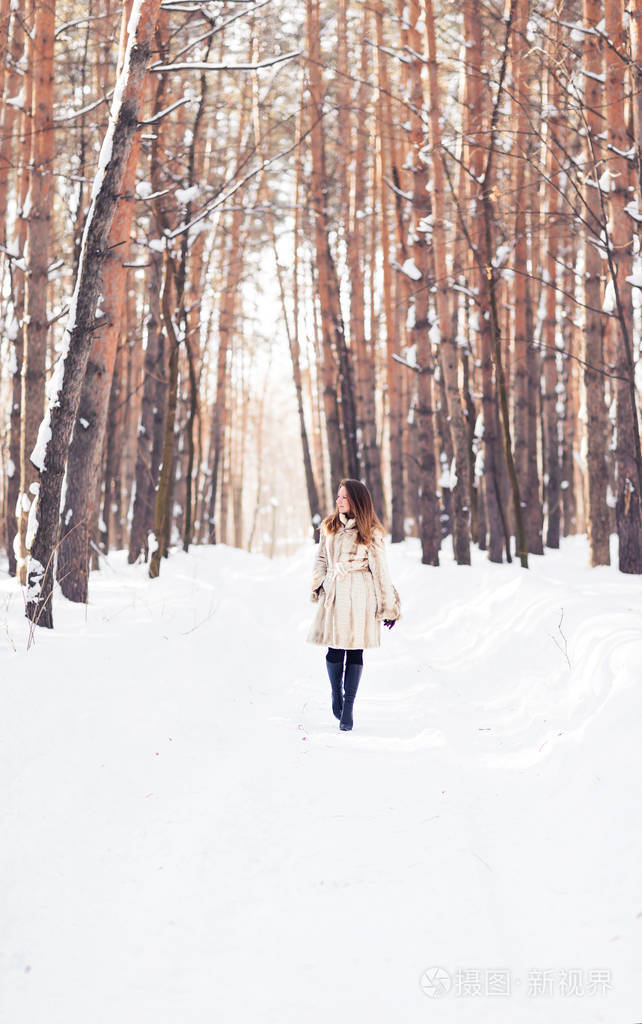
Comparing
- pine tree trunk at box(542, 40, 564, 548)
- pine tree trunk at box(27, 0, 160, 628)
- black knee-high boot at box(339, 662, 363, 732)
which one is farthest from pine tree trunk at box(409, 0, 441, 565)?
black knee-high boot at box(339, 662, 363, 732)

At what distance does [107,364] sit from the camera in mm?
7047

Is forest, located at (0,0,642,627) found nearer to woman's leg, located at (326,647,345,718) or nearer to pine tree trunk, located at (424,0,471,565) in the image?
pine tree trunk, located at (424,0,471,565)

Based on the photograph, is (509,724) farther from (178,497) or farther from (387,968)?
(178,497)

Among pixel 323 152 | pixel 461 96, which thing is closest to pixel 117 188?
pixel 461 96

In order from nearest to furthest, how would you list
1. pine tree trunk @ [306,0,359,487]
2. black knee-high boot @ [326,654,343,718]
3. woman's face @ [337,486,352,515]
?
black knee-high boot @ [326,654,343,718] < woman's face @ [337,486,352,515] < pine tree trunk @ [306,0,359,487]

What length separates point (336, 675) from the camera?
504 cm

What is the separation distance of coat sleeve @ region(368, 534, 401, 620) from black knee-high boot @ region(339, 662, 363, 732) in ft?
1.36

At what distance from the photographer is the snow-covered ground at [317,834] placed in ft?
7.27

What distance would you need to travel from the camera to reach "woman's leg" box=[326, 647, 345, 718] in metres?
5.01

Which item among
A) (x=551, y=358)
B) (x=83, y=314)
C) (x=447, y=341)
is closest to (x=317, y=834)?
(x=83, y=314)

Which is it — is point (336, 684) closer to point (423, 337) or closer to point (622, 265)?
point (622, 265)

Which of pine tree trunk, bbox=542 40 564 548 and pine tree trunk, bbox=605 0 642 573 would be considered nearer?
pine tree trunk, bbox=605 0 642 573

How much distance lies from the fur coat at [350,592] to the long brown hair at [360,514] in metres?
0.05

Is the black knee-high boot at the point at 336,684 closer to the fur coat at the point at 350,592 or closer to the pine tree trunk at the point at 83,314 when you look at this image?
the fur coat at the point at 350,592
